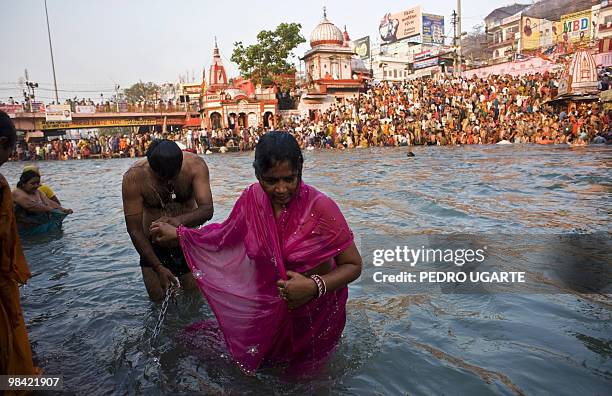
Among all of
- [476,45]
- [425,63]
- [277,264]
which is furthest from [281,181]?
[476,45]

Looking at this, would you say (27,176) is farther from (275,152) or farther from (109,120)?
(109,120)

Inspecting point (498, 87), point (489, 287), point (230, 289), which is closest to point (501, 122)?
point (498, 87)

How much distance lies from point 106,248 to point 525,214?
21.9 feet

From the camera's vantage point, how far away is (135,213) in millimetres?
3740

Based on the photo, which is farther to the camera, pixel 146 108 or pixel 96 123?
pixel 146 108

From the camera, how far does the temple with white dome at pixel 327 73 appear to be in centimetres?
4172

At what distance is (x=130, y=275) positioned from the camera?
5.20 metres

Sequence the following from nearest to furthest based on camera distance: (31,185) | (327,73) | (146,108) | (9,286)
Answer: (9,286)
(31,185)
(327,73)
(146,108)

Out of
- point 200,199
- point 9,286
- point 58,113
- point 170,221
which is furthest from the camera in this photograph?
point 58,113

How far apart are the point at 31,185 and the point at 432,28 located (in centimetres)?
7727

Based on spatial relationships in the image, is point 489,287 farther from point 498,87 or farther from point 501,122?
point 498,87

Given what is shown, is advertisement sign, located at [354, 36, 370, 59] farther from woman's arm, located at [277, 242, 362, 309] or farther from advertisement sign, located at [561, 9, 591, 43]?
woman's arm, located at [277, 242, 362, 309]

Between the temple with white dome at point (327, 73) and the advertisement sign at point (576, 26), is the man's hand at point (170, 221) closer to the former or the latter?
the temple with white dome at point (327, 73)

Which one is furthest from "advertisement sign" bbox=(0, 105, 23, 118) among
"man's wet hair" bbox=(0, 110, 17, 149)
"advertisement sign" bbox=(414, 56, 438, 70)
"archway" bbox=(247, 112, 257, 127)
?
"advertisement sign" bbox=(414, 56, 438, 70)
